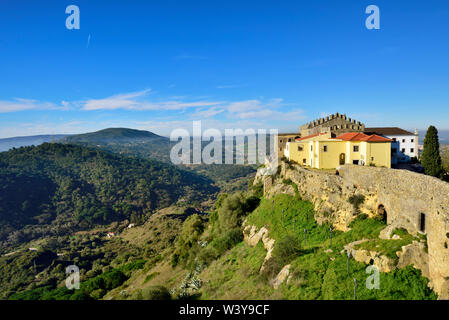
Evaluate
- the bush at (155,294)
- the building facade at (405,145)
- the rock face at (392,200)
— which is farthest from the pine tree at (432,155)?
the bush at (155,294)

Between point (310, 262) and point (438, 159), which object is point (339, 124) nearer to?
point (438, 159)

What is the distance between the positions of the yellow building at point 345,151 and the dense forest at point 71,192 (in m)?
120

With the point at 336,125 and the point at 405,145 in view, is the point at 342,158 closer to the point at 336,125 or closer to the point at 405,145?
the point at 336,125

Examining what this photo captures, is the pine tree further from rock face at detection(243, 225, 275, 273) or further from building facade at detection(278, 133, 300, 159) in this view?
building facade at detection(278, 133, 300, 159)

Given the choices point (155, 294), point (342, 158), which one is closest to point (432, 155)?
point (342, 158)

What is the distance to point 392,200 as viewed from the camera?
15.9 m

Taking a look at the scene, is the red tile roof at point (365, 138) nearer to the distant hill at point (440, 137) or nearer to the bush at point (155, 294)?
the distant hill at point (440, 137)

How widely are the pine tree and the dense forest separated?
129351mm

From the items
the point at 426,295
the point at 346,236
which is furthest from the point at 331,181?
the point at 426,295

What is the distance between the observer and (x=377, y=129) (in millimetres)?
34938

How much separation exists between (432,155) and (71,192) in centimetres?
17096

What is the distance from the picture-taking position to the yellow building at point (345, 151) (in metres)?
23.4

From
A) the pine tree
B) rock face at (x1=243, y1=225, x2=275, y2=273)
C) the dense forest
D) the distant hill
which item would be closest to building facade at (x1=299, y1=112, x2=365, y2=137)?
the distant hill
